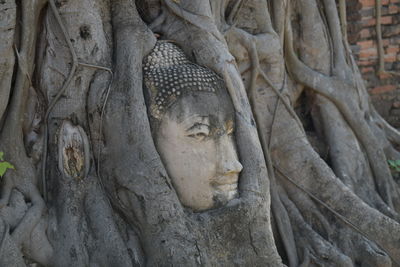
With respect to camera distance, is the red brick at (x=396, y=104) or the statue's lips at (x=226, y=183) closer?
the statue's lips at (x=226, y=183)

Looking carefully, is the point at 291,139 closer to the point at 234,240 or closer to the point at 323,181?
the point at 323,181

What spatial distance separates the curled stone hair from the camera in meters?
3.42

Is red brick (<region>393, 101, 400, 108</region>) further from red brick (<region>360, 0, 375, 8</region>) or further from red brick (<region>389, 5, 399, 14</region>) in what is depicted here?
red brick (<region>360, 0, 375, 8</region>)

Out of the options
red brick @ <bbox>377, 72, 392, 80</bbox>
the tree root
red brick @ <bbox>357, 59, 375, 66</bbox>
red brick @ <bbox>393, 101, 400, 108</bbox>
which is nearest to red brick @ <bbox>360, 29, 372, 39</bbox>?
red brick @ <bbox>357, 59, 375, 66</bbox>

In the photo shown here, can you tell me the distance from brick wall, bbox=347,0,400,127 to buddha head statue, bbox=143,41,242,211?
10.8ft

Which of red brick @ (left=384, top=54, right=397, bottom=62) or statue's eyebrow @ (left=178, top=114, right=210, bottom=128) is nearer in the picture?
statue's eyebrow @ (left=178, top=114, right=210, bottom=128)

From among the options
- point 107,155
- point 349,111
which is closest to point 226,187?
point 107,155

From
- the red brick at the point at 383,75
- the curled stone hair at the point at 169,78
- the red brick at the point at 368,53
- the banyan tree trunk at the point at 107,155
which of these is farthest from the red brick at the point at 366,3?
the curled stone hair at the point at 169,78

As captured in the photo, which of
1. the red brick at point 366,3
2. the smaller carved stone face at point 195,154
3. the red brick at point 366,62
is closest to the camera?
the smaller carved stone face at point 195,154

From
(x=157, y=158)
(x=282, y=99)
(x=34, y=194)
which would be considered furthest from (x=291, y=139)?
(x=34, y=194)

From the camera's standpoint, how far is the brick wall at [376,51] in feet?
20.7

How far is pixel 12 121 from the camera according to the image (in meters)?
3.35

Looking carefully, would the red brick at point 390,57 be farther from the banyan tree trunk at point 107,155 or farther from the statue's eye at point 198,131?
the statue's eye at point 198,131

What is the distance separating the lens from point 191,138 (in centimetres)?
341
